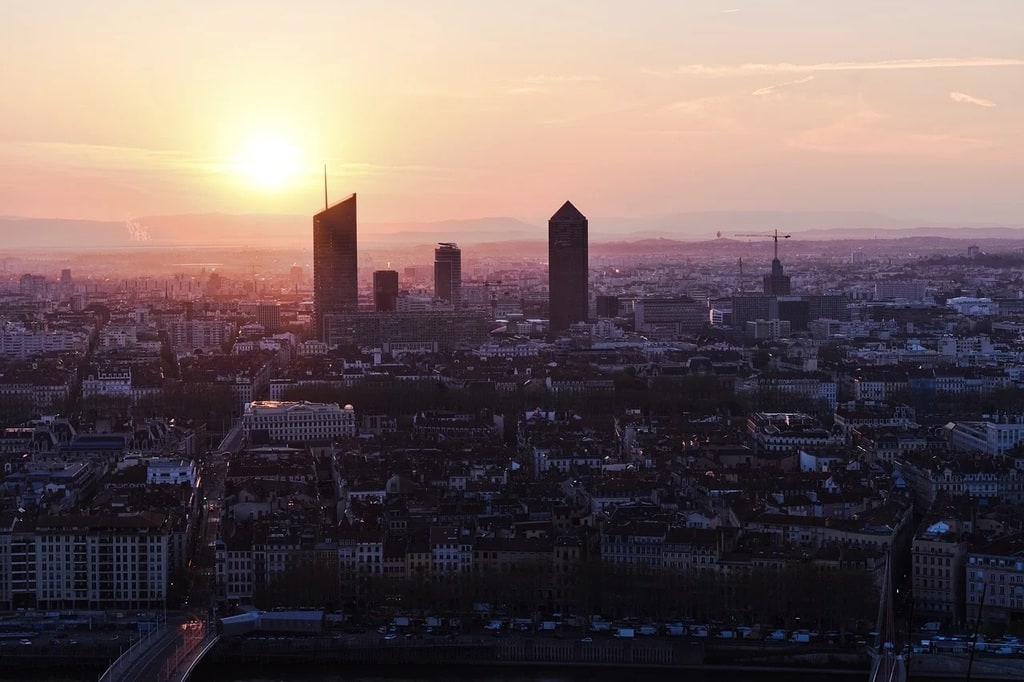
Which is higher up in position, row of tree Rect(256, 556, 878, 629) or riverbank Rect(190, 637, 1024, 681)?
row of tree Rect(256, 556, 878, 629)

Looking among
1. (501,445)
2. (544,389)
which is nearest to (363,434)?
(501,445)

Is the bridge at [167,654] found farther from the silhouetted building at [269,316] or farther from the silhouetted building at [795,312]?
the silhouetted building at [795,312]

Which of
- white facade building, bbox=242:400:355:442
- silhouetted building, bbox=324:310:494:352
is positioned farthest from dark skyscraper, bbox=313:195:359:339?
white facade building, bbox=242:400:355:442

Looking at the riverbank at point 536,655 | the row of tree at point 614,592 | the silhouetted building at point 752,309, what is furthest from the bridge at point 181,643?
the silhouetted building at point 752,309

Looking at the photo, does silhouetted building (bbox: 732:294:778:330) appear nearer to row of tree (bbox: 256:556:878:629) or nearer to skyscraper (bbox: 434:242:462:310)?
skyscraper (bbox: 434:242:462:310)

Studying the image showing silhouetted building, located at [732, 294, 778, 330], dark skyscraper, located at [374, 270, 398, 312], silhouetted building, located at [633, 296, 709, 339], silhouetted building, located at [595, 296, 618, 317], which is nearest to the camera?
silhouetted building, located at [633, 296, 709, 339]

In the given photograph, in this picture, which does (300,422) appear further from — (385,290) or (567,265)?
(385,290)

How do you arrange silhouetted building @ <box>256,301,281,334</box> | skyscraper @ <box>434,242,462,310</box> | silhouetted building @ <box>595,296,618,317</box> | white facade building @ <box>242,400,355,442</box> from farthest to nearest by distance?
skyscraper @ <box>434,242,462,310</box>
silhouetted building @ <box>595,296,618,317</box>
silhouetted building @ <box>256,301,281,334</box>
white facade building @ <box>242,400,355,442</box>
